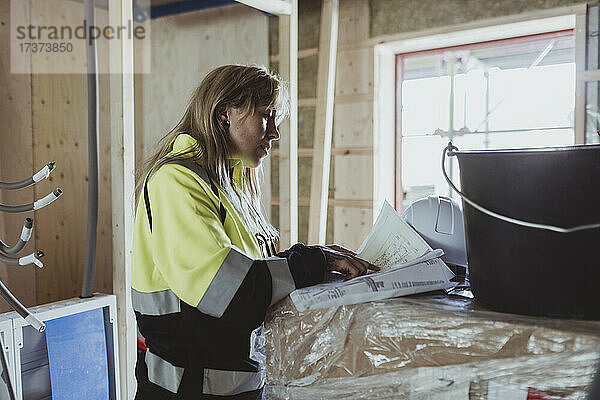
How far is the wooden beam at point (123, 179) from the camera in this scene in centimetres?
218

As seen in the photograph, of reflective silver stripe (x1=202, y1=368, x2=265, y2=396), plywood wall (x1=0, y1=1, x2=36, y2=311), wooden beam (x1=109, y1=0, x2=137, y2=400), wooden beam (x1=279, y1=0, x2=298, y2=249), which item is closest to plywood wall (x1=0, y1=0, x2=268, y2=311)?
plywood wall (x1=0, y1=1, x2=36, y2=311)

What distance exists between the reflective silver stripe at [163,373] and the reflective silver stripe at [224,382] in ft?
0.20

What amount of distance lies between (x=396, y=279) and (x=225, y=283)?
0.98 ft

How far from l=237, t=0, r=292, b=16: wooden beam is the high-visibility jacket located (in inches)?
62.4

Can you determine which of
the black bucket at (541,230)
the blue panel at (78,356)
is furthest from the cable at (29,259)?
the black bucket at (541,230)

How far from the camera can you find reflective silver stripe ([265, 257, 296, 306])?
95 centimetres

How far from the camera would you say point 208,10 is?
389 centimetres

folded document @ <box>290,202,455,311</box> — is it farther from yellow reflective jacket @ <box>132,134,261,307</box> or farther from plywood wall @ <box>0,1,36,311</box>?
plywood wall @ <box>0,1,36,311</box>

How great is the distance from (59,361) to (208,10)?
8.98ft

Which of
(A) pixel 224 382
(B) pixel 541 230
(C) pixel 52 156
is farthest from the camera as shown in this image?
(C) pixel 52 156

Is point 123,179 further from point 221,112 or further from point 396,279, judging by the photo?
point 396,279

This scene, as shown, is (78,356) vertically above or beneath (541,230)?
beneath

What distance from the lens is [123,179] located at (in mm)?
2221

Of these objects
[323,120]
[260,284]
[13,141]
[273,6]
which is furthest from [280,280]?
[323,120]
